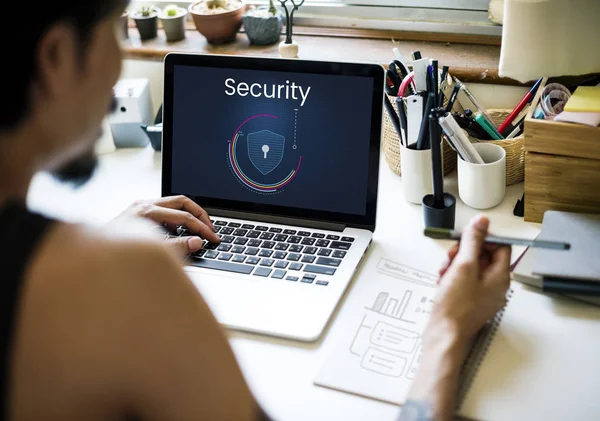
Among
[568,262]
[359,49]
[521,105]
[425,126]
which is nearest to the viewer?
[568,262]

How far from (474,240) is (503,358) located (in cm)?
14

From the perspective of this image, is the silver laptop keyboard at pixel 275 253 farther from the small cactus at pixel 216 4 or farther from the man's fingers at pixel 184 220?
the small cactus at pixel 216 4

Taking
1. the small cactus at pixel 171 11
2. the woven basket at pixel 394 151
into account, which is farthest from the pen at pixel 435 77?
the small cactus at pixel 171 11

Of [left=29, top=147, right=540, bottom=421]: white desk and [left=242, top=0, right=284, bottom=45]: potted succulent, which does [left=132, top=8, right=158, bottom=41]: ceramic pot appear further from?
[left=29, top=147, right=540, bottom=421]: white desk

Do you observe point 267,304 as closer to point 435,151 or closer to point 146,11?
point 435,151

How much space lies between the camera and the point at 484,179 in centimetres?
112

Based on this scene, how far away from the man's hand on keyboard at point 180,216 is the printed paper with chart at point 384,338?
254mm

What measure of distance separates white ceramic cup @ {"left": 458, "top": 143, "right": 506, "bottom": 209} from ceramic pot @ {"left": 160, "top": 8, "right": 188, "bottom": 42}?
790 millimetres

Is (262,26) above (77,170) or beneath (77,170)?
above

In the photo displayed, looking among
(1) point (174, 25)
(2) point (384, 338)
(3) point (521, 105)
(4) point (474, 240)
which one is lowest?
(2) point (384, 338)

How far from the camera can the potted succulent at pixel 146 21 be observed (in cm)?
161

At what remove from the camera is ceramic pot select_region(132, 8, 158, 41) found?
1.61 metres

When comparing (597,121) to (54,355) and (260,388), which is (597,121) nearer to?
(260,388)

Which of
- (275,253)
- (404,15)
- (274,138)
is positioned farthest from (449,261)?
(404,15)
